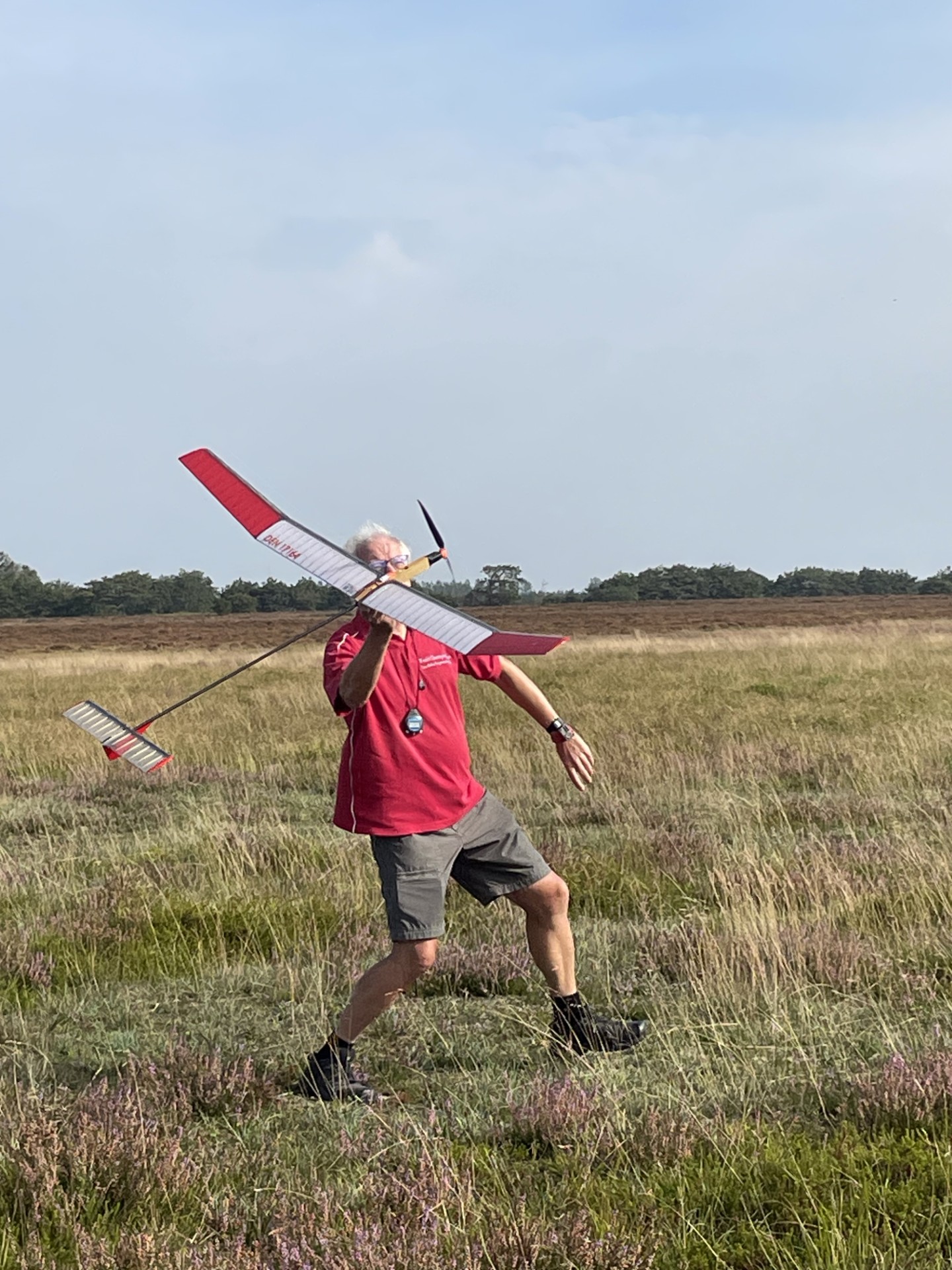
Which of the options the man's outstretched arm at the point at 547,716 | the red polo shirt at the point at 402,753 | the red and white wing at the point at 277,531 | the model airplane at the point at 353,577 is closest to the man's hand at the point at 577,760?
the man's outstretched arm at the point at 547,716

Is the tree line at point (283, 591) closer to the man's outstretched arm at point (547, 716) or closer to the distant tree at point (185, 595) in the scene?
the distant tree at point (185, 595)

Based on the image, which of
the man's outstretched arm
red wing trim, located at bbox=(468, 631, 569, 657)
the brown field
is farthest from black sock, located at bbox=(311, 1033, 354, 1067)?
the brown field

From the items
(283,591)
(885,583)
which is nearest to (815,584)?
(885,583)

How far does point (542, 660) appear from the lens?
1083 inches

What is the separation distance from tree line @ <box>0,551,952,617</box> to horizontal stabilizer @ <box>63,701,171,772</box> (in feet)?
272

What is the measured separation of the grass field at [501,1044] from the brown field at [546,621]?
38.1 metres

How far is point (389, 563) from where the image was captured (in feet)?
Answer: 12.8

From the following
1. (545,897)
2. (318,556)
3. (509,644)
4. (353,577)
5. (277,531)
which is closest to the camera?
(509,644)

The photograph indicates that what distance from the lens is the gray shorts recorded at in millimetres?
3873

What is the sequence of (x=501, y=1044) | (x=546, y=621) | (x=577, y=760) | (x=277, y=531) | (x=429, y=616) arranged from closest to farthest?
1. (x=429, y=616)
2. (x=277, y=531)
3. (x=577, y=760)
4. (x=501, y=1044)
5. (x=546, y=621)

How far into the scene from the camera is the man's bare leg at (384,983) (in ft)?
12.8

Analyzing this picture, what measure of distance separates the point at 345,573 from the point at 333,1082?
1.72 metres

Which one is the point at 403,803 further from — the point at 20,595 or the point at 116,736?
the point at 20,595

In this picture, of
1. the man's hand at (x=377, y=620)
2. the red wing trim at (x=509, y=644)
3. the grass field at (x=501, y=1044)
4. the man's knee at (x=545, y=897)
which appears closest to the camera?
the grass field at (x=501, y=1044)
